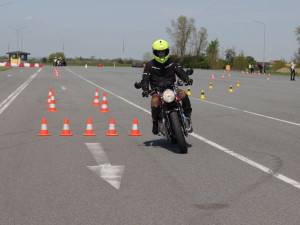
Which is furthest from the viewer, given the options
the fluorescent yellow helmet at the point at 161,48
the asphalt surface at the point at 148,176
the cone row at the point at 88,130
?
the cone row at the point at 88,130

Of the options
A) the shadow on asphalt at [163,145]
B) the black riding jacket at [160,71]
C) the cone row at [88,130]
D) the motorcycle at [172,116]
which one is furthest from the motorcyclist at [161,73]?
the cone row at [88,130]

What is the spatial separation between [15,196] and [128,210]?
1404mm

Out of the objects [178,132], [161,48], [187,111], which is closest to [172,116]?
[178,132]

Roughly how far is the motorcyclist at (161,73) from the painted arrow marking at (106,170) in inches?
50.0

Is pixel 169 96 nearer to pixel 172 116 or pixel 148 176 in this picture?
pixel 172 116

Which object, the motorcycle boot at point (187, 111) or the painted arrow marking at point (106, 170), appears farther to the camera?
the motorcycle boot at point (187, 111)

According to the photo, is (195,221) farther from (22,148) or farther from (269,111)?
(269,111)

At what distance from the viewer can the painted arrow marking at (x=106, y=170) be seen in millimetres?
7731

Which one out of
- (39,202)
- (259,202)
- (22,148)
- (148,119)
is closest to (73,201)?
(39,202)

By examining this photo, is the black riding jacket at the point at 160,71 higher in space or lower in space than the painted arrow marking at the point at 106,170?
higher

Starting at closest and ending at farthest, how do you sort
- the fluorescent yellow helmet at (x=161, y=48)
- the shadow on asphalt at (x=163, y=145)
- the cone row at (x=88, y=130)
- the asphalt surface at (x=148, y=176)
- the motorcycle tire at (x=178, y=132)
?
the asphalt surface at (x=148, y=176) < the motorcycle tire at (x=178, y=132) < the fluorescent yellow helmet at (x=161, y=48) < the shadow on asphalt at (x=163, y=145) < the cone row at (x=88, y=130)

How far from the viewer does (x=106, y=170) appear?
8.48 meters

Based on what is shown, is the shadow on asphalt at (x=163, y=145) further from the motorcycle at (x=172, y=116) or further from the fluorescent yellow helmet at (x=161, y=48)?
the fluorescent yellow helmet at (x=161, y=48)

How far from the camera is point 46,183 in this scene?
24.7 ft
